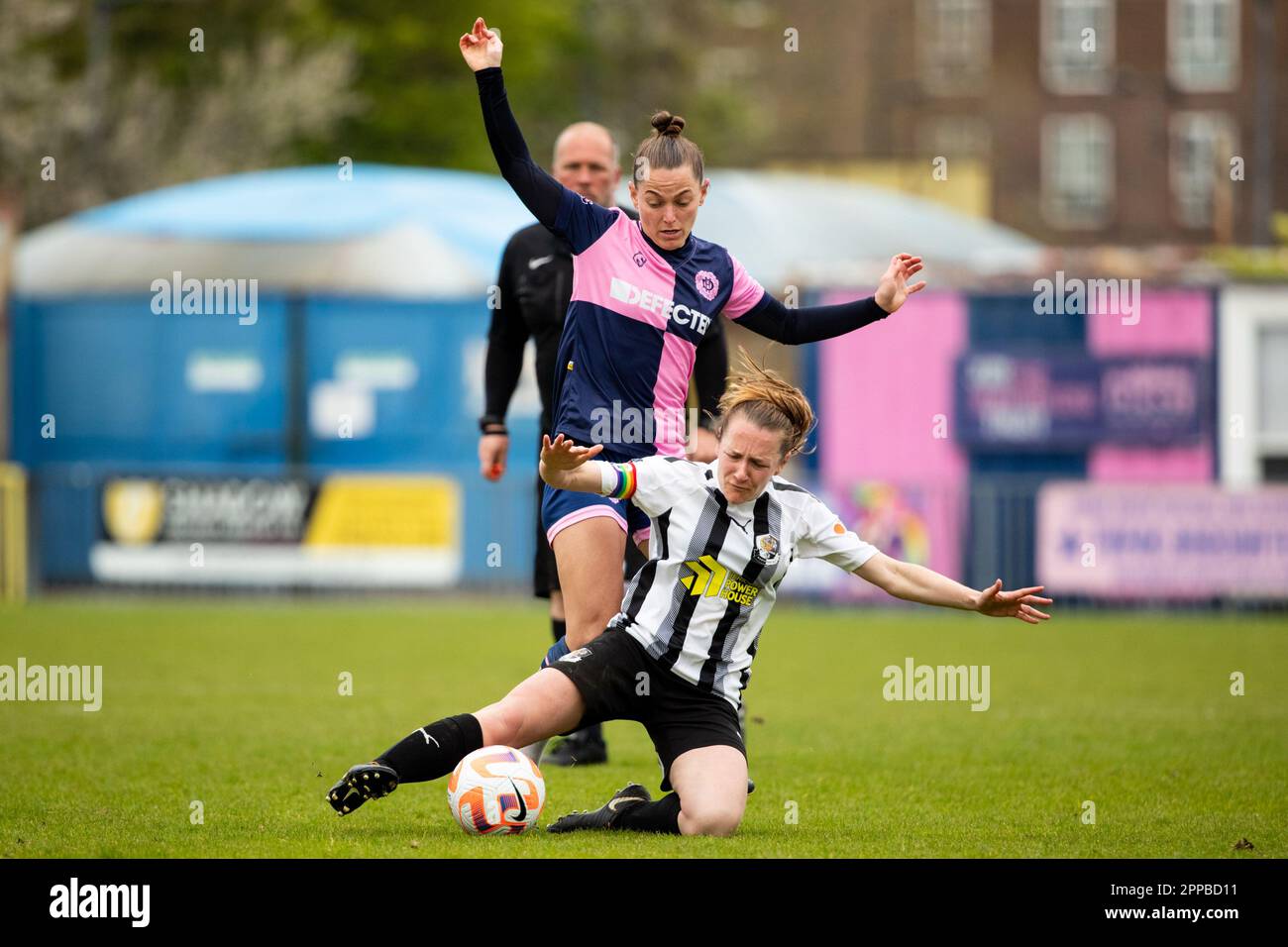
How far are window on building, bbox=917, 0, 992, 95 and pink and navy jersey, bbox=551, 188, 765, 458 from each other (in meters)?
53.7

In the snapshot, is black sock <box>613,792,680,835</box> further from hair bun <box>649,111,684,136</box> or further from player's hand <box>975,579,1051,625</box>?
hair bun <box>649,111,684,136</box>

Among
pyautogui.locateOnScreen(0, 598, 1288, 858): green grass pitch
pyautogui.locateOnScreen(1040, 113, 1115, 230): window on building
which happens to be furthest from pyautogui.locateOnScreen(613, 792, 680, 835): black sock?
pyautogui.locateOnScreen(1040, 113, 1115, 230): window on building

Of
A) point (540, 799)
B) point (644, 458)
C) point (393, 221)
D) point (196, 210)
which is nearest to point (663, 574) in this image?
point (644, 458)

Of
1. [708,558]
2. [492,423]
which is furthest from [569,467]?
[492,423]

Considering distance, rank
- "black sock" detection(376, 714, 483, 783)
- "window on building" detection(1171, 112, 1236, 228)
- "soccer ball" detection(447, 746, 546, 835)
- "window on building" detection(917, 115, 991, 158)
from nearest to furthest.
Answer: "black sock" detection(376, 714, 483, 783), "soccer ball" detection(447, 746, 546, 835), "window on building" detection(1171, 112, 1236, 228), "window on building" detection(917, 115, 991, 158)

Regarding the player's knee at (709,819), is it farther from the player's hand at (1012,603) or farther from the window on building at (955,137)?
the window on building at (955,137)

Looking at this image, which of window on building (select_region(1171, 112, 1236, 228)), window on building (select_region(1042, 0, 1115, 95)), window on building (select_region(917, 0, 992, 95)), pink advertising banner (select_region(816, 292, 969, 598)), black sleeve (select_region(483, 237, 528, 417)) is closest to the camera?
black sleeve (select_region(483, 237, 528, 417))

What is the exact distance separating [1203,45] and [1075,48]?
3653mm

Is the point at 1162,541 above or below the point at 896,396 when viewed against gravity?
below

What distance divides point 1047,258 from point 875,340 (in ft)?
6.83

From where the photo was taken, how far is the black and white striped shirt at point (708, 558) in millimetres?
6766

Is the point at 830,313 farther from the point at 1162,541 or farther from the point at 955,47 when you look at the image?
the point at 955,47

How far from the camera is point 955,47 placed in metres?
59.0

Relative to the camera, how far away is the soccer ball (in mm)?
6535
